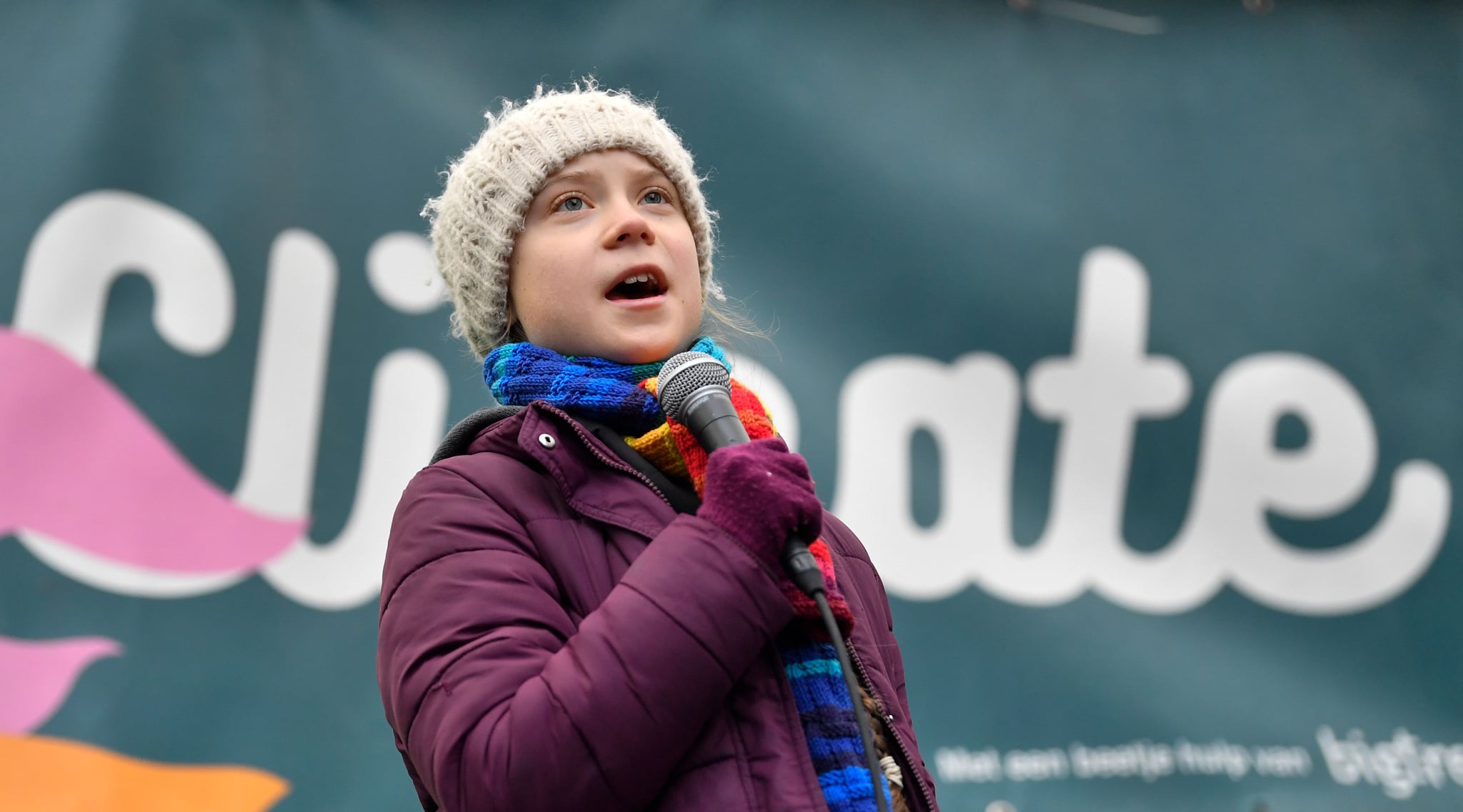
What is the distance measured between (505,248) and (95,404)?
4.67 ft

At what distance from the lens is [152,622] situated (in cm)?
220

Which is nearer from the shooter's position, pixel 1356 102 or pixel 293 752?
pixel 293 752

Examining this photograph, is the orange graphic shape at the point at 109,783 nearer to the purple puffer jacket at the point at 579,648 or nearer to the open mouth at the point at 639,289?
the purple puffer jacket at the point at 579,648

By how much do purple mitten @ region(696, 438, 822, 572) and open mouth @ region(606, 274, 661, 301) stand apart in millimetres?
320

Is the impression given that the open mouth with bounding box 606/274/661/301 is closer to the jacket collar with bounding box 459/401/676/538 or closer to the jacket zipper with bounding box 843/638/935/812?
the jacket collar with bounding box 459/401/676/538

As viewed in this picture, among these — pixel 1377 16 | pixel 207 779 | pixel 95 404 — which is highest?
pixel 1377 16

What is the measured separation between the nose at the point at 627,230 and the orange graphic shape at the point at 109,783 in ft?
4.95

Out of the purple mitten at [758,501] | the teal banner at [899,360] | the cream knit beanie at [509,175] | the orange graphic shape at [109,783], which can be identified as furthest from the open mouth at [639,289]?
the orange graphic shape at [109,783]

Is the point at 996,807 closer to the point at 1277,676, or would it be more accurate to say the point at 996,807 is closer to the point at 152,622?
the point at 1277,676

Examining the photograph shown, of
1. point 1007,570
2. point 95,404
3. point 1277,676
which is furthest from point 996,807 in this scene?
point 95,404

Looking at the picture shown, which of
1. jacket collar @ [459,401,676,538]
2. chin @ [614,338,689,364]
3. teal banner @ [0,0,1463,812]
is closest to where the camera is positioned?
jacket collar @ [459,401,676,538]

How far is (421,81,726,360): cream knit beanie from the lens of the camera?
122cm

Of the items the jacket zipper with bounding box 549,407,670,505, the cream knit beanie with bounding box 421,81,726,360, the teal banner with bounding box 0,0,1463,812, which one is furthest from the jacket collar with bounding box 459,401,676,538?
the teal banner with bounding box 0,0,1463,812

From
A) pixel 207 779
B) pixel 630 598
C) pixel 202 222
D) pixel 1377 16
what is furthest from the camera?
pixel 1377 16
